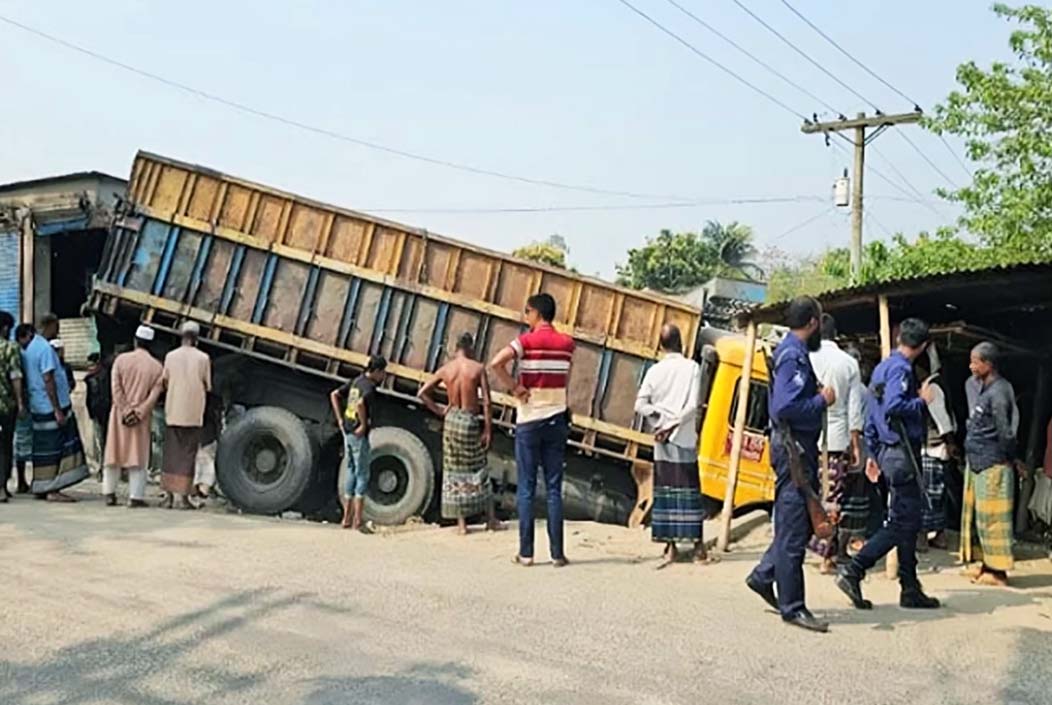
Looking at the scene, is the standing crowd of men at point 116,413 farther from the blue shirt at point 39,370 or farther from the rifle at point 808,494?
the rifle at point 808,494

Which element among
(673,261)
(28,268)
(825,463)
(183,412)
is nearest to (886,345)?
(825,463)

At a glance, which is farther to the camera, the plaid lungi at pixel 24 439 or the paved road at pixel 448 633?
the plaid lungi at pixel 24 439

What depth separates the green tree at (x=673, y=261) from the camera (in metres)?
36.8

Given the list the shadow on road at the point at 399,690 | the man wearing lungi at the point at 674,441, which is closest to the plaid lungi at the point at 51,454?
the man wearing lungi at the point at 674,441

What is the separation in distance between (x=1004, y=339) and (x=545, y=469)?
4239 millimetres

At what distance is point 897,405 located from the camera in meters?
5.77

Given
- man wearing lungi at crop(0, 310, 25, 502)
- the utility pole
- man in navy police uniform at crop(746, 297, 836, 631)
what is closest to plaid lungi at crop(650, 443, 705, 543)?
man in navy police uniform at crop(746, 297, 836, 631)

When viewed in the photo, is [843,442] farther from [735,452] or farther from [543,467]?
[543,467]

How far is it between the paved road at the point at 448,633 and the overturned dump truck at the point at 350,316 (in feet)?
10.5

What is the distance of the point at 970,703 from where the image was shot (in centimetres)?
409

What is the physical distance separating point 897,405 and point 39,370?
7.20 meters

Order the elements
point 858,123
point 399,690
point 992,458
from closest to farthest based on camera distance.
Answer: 1. point 399,690
2. point 992,458
3. point 858,123

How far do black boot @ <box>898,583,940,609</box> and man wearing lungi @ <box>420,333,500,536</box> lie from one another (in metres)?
3.41

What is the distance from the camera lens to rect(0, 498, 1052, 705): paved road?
408cm
